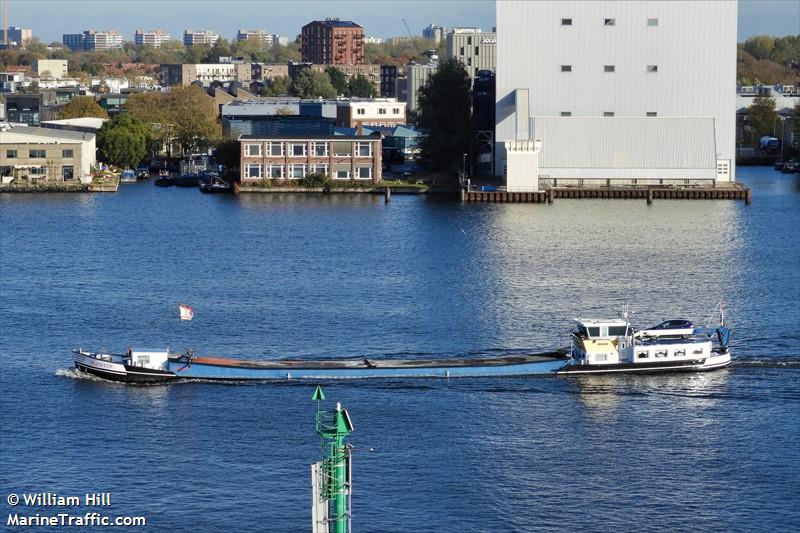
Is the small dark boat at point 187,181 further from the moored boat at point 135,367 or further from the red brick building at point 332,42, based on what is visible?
the red brick building at point 332,42

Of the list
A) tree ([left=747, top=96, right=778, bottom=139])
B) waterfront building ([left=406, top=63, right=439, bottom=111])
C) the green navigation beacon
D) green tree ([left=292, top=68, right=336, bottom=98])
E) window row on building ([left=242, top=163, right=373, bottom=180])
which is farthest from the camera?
green tree ([left=292, top=68, right=336, bottom=98])

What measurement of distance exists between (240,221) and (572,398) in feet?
66.8

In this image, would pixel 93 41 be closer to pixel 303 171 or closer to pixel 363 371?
pixel 303 171

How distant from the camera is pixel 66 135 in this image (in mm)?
49438

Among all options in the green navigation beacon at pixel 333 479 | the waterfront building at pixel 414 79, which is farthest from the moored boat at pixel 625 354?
the waterfront building at pixel 414 79

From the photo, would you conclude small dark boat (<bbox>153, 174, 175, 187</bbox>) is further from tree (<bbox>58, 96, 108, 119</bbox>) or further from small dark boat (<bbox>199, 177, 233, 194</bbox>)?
tree (<bbox>58, 96, 108, 119</bbox>)

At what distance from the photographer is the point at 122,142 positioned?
5259cm

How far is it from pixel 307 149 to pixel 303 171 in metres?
0.73

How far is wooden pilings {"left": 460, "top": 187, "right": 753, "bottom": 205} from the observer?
142 feet

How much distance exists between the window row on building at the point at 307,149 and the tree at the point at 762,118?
2354 centimetres

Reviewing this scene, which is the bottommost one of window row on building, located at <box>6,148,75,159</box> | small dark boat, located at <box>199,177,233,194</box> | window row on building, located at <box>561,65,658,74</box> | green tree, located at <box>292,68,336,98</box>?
small dark boat, located at <box>199,177,233,194</box>

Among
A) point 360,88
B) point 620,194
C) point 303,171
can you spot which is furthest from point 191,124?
point 360,88

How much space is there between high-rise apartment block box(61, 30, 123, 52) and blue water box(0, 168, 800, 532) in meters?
136

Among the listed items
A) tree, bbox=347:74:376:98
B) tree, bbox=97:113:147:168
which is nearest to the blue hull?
tree, bbox=97:113:147:168
